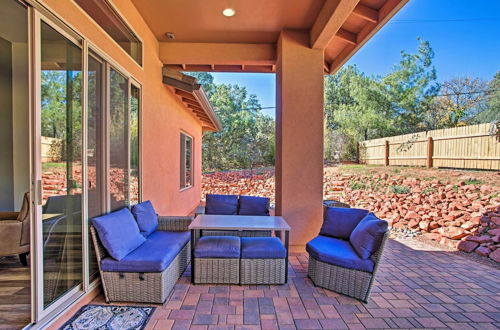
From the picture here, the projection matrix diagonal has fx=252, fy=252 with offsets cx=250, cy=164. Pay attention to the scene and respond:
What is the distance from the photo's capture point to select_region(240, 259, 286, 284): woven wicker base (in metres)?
2.85

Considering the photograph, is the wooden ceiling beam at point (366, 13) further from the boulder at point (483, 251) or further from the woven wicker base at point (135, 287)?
the woven wicker base at point (135, 287)

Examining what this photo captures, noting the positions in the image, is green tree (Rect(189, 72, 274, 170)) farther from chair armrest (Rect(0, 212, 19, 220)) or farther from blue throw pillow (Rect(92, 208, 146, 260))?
blue throw pillow (Rect(92, 208, 146, 260))

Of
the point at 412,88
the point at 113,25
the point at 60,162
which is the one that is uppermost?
the point at 412,88

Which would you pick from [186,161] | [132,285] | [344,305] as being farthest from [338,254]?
[186,161]

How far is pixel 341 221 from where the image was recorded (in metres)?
3.28

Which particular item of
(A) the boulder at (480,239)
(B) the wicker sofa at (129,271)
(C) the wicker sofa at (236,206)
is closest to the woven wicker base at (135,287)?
(B) the wicker sofa at (129,271)

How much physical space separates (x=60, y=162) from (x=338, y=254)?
2.82 metres

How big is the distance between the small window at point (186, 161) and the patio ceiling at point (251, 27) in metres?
2.49

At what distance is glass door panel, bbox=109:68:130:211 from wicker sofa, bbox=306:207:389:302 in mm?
2431

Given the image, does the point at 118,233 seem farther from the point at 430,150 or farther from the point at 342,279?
the point at 430,150

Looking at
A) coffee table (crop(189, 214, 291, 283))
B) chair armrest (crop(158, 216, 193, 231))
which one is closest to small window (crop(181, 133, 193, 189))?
chair armrest (crop(158, 216, 193, 231))

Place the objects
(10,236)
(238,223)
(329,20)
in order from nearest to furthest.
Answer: (10,236)
(238,223)
(329,20)

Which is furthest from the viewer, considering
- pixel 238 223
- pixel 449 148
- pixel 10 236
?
pixel 449 148

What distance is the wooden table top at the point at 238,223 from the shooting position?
2.95m
